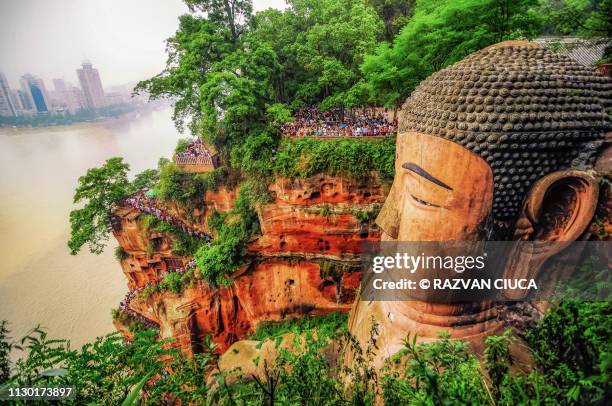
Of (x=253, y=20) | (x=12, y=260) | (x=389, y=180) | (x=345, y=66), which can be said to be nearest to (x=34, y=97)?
(x=12, y=260)

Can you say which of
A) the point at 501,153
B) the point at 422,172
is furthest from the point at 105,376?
the point at 501,153

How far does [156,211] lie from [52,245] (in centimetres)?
2105

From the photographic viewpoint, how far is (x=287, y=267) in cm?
1212

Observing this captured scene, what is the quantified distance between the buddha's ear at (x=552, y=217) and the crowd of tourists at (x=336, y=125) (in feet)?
25.2

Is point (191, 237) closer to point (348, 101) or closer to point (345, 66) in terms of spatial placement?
point (348, 101)

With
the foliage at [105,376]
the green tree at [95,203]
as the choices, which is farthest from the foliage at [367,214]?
the green tree at [95,203]

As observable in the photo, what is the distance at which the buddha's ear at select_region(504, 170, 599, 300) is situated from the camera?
368cm

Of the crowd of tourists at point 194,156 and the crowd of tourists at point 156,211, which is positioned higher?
the crowd of tourists at point 194,156

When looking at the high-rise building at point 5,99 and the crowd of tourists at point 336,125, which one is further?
the high-rise building at point 5,99

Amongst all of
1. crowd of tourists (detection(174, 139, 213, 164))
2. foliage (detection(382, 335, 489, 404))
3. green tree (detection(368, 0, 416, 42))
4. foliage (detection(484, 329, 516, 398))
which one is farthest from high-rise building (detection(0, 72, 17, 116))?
foliage (detection(484, 329, 516, 398))

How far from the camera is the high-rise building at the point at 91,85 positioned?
2707 inches

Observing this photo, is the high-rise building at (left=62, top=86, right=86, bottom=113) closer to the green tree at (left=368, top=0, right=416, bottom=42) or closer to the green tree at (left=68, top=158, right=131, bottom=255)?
the green tree at (left=68, top=158, right=131, bottom=255)

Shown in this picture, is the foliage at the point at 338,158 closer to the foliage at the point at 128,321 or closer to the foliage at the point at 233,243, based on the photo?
the foliage at the point at 233,243

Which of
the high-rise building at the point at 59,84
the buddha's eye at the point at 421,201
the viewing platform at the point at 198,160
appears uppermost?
the high-rise building at the point at 59,84
